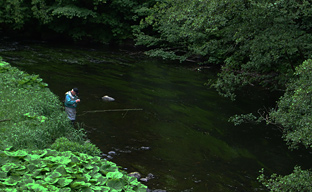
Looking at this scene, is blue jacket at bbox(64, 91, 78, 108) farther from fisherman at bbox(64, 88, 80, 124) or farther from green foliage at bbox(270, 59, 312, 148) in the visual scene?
green foliage at bbox(270, 59, 312, 148)

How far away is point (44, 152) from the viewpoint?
8.46m

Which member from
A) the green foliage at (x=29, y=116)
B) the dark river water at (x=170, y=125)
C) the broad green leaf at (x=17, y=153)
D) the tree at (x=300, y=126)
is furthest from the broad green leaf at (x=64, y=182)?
the tree at (x=300, y=126)

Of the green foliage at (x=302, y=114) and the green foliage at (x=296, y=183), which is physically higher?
the green foliage at (x=302, y=114)

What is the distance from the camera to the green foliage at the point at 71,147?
926 centimetres

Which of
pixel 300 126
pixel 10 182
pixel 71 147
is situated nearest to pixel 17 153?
pixel 10 182

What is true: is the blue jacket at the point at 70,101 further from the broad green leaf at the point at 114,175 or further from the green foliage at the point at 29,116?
the broad green leaf at the point at 114,175

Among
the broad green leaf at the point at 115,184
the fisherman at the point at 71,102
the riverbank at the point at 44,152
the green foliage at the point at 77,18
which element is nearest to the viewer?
the riverbank at the point at 44,152

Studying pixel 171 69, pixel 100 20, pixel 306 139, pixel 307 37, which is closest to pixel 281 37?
pixel 307 37

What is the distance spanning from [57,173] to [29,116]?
3.61 metres

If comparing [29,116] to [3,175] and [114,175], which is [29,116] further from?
[114,175]

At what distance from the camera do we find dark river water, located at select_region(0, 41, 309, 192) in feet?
35.6

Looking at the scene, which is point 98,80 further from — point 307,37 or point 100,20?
point 100,20

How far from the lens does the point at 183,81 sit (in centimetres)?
2148

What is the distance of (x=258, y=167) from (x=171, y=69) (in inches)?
541
